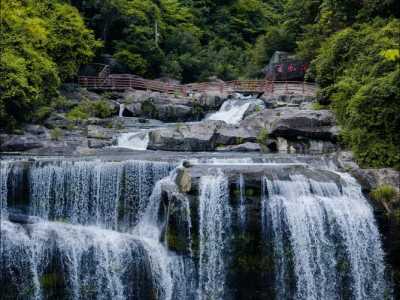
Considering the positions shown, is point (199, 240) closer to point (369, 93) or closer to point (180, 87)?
point (369, 93)

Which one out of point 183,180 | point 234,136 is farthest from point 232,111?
point 183,180

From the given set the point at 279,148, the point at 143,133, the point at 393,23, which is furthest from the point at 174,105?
the point at 393,23

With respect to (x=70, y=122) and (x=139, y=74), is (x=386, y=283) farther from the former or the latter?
(x=139, y=74)

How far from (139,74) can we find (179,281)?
79.3 ft

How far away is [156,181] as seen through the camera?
1523 cm

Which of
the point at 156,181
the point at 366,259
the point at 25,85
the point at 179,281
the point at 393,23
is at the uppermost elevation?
the point at 393,23

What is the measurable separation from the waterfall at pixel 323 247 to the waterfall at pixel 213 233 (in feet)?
4.16

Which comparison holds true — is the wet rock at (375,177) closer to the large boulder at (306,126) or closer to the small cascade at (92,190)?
the large boulder at (306,126)

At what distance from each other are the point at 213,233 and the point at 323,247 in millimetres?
3125

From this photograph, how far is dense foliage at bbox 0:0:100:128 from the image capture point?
1983cm

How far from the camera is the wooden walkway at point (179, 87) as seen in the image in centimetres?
3069

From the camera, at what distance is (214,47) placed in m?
44.3

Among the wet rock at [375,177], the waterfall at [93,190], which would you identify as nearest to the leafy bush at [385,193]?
the wet rock at [375,177]

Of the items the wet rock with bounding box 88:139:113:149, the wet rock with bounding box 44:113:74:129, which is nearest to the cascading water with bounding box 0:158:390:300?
the wet rock with bounding box 88:139:113:149
